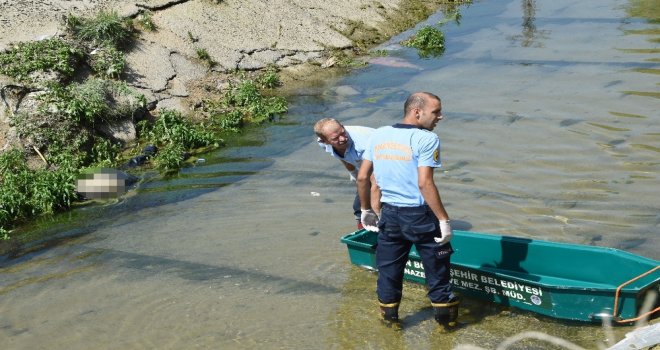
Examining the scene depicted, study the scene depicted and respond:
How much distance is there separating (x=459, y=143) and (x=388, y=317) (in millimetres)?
5149

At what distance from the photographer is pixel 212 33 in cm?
1611

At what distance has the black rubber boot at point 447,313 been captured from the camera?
6.98 metres

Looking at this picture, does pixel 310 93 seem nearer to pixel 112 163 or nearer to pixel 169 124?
pixel 169 124

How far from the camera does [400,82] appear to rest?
15242 millimetres

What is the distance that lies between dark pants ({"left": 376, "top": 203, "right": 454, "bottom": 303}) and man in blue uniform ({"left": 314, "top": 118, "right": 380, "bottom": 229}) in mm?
638

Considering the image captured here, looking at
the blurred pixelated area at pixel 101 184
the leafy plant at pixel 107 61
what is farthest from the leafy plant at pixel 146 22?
the blurred pixelated area at pixel 101 184

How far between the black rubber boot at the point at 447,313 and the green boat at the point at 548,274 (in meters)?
0.41

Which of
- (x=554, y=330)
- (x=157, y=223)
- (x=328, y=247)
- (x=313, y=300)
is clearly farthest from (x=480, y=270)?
(x=157, y=223)

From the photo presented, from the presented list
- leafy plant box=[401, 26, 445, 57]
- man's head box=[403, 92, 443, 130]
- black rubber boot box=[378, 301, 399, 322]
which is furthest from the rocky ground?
man's head box=[403, 92, 443, 130]

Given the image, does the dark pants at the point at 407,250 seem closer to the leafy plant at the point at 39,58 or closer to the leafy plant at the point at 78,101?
the leafy plant at the point at 78,101

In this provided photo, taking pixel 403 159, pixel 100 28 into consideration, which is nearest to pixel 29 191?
pixel 100 28

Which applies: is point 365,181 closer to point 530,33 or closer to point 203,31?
point 203,31

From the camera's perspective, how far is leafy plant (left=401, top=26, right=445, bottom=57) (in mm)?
17203

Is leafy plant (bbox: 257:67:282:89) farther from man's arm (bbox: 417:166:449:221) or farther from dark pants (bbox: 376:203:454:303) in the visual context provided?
man's arm (bbox: 417:166:449:221)
